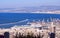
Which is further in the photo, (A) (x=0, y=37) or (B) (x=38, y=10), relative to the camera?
(B) (x=38, y=10)

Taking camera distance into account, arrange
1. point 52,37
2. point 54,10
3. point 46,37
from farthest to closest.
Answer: point 54,10 → point 46,37 → point 52,37

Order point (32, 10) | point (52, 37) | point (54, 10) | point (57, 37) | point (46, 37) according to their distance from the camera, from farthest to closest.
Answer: point (32, 10)
point (54, 10)
point (46, 37)
point (57, 37)
point (52, 37)

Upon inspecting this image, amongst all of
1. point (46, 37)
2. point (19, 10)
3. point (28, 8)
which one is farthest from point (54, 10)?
point (46, 37)

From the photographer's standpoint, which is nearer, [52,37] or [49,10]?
[52,37]

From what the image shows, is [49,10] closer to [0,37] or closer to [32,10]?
[32,10]

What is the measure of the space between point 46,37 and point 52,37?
70.2 inches

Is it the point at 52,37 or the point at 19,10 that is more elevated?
the point at 52,37

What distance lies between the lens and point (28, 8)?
7.93 m

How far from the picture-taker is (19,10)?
8758mm

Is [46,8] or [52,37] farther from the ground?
[52,37]

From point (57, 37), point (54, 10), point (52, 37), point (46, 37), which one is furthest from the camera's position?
point (54, 10)

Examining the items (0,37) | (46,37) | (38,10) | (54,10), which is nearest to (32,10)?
(38,10)

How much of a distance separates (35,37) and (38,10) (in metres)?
5.01

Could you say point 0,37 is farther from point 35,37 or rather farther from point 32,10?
point 32,10
